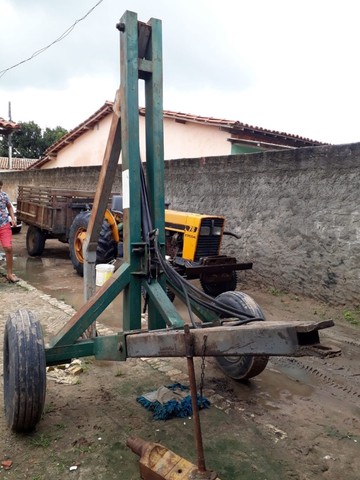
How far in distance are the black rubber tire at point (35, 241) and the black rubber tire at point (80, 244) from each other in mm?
2208

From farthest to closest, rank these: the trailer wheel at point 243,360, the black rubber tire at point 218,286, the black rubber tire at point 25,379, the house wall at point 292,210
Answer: the black rubber tire at point 218,286 < the house wall at point 292,210 < the trailer wheel at point 243,360 < the black rubber tire at point 25,379

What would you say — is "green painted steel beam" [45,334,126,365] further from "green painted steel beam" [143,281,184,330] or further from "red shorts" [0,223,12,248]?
"red shorts" [0,223,12,248]

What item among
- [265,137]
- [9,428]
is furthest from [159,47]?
[265,137]

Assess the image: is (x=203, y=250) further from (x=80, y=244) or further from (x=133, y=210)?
(x=133, y=210)

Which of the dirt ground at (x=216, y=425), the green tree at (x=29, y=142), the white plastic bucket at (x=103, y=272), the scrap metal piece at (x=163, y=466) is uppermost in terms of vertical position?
the green tree at (x=29, y=142)

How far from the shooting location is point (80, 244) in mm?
7629

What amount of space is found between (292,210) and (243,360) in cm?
365

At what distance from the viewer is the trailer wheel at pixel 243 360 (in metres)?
3.16

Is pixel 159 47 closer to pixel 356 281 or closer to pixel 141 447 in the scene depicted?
pixel 141 447

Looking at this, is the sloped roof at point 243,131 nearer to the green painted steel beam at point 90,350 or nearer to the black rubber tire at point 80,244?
the black rubber tire at point 80,244

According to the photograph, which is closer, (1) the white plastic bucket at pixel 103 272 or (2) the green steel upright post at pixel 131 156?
(2) the green steel upright post at pixel 131 156

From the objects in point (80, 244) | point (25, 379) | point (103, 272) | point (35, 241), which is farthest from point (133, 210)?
point (35, 241)

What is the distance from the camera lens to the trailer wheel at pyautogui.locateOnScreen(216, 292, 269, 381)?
3.16 meters

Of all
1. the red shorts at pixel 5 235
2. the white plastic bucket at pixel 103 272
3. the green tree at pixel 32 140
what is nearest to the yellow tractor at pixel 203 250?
the white plastic bucket at pixel 103 272
